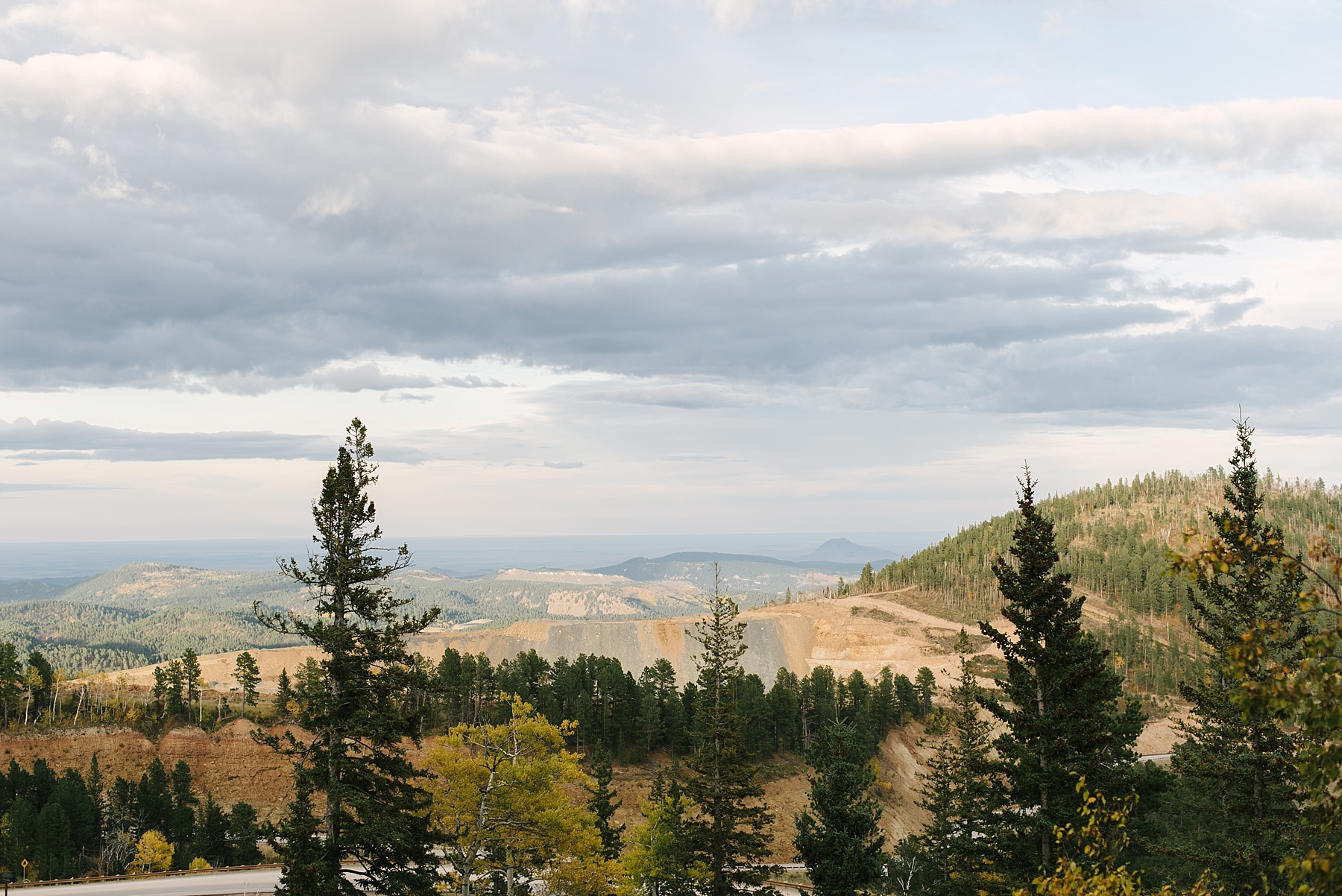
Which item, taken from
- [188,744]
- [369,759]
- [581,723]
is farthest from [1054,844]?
[188,744]

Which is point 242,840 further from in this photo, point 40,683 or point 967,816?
point 967,816

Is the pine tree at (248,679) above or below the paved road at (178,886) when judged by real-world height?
above

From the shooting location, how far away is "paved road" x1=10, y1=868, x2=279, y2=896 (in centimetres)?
5575

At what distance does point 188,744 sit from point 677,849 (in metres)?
78.7

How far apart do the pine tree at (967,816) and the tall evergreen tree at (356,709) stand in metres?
17.6

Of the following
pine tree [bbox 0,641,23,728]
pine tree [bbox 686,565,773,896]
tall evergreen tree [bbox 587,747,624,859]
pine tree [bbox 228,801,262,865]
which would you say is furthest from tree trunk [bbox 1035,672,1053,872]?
pine tree [bbox 0,641,23,728]

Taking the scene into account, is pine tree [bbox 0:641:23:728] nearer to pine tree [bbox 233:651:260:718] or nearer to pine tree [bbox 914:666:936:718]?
pine tree [bbox 233:651:260:718]

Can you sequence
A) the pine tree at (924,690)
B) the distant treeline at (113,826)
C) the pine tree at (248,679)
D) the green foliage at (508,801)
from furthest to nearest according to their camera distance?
the pine tree at (924,690)
the pine tree at (248,679)
the distant treeline at (113,826)
the green foliage at (508,801)

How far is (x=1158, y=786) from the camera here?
4378 centimetres

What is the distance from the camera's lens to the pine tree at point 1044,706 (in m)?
25.4

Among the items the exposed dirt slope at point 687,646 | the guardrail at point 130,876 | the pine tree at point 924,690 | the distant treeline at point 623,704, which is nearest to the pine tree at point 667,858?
the guardrail at point 130,876

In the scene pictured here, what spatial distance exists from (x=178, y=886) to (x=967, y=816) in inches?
2188

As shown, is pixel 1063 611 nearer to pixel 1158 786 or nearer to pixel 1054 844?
pixel 1054 844

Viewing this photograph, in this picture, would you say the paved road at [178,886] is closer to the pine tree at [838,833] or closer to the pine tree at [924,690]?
the pine tree at [838,833]
